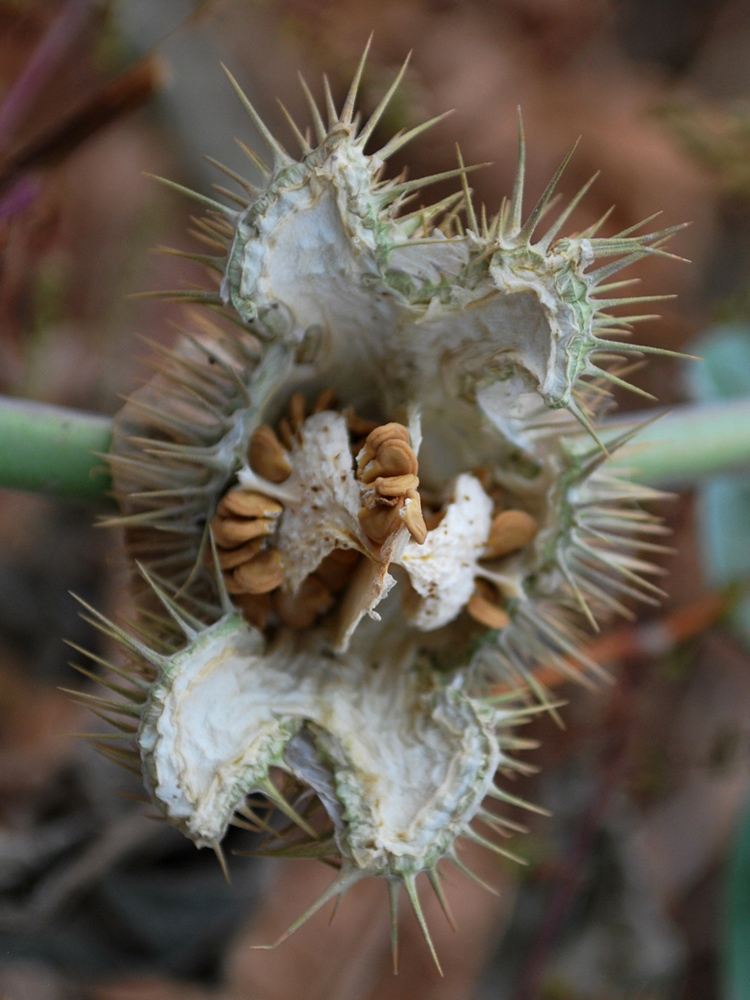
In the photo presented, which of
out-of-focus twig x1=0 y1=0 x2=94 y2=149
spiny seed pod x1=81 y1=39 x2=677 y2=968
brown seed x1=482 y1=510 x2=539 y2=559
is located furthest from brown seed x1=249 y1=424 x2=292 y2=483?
out-of-focus twig x1=0 y1=0 x2=94 y2=149

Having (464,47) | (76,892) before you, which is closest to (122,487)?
(76,892)

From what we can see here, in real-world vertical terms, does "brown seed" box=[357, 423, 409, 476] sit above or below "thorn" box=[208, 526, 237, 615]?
above

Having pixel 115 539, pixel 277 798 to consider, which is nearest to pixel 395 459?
pixel 277 798

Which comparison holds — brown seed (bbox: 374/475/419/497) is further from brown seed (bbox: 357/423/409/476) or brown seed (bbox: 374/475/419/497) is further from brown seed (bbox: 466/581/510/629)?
brown seed (bbox: 466/581/510/629)

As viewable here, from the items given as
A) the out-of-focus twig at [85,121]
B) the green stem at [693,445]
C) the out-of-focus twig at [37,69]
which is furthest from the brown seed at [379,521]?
the out-of-focus twig at [37,69]

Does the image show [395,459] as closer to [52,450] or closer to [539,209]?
[539,209]

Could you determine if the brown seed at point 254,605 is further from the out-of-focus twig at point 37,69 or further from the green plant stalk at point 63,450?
the out-of-focus twig at point 37,69

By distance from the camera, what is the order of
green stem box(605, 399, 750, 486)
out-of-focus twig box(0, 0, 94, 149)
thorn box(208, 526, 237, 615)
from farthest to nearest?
1. out-of-focus twig box(0, 0, 94, 149)
2. green stem box(605, 399, 750, 486)
3. thorn box(208, 526, 237, 615)

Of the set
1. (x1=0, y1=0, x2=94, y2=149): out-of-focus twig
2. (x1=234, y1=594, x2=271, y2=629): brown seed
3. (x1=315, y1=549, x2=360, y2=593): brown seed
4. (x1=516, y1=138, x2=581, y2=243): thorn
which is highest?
(x1=0, y1=0, x2=94, y2=149): out-of-focus twig
